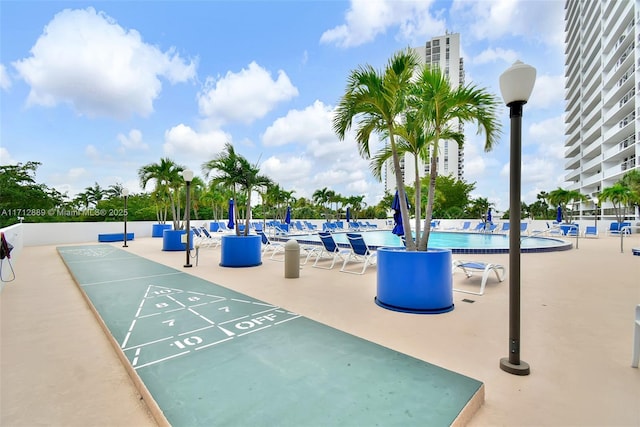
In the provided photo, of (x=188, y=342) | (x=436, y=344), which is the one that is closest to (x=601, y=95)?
(x=436, y=344)

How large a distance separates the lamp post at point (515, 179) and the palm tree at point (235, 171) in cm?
702

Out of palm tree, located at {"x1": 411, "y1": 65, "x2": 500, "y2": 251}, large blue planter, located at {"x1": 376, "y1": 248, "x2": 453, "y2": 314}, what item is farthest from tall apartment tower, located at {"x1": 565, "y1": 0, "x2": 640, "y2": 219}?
large blue planter, located at {"x1": 376, "y1": 248, "x2": 453, "y2": 314}

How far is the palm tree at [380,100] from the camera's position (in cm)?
459

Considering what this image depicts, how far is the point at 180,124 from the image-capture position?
20.5m

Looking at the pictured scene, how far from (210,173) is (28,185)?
22.9 m

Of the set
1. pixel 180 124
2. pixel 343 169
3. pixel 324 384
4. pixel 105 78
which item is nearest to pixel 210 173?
pixel 105 78

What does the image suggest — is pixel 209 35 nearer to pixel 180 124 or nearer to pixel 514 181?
pixel 180 124

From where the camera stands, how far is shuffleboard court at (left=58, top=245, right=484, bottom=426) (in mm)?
2076

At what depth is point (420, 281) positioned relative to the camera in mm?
4402

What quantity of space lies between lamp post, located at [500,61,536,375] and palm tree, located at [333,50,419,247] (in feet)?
6.24

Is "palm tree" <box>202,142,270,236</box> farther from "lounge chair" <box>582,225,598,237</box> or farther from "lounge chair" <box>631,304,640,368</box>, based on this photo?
"lounge chair" <box>582,225,598,237</box>

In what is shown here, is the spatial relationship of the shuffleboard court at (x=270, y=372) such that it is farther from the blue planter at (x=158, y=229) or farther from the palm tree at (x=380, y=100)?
the blue planter at (x=158, y=229)

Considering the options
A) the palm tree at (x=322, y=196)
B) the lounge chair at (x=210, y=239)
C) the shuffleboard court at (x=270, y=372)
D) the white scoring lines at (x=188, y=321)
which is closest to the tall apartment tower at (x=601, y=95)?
the palm tree at (x=322, y=196)

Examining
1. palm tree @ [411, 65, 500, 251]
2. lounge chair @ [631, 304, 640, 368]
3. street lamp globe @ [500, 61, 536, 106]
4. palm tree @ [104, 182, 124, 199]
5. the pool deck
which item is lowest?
the pool deck
